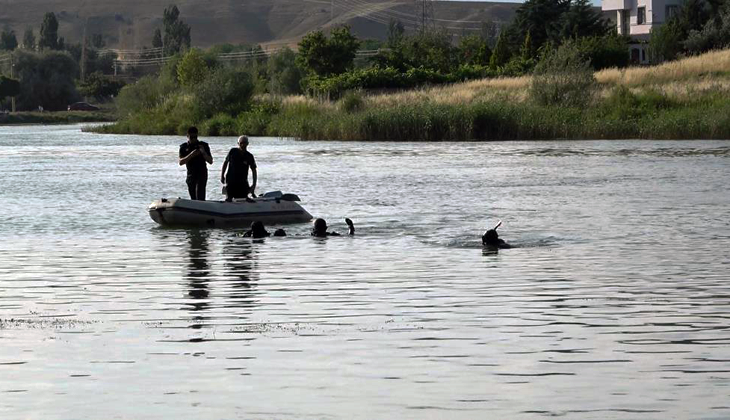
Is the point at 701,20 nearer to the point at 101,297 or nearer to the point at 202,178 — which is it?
the point at 202,178

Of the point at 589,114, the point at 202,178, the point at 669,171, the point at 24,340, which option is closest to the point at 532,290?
the point at 24,340

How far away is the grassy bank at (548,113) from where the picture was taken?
5878 cm

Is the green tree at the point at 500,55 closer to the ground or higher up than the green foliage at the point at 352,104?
higher up

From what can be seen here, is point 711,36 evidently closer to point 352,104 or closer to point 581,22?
point 581,22

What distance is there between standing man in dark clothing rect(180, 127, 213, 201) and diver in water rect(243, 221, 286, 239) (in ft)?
6.02

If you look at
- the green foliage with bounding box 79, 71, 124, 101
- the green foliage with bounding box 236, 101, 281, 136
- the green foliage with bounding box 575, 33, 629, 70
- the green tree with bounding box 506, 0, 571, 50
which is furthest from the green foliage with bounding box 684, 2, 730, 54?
the green foliage with bounding box 79, 71, 124, 101

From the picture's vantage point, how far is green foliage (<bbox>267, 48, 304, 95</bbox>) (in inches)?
4862

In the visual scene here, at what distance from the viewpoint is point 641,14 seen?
4402 inches

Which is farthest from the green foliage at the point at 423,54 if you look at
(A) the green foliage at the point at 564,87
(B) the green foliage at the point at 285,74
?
(A) the green foliage at the point at 564,87

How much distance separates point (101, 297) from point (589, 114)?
155 feet

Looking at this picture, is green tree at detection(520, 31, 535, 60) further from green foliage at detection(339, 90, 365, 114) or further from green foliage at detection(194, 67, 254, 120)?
green foliage at detection(339, 90, 365, 114)

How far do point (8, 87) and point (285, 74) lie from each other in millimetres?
43832

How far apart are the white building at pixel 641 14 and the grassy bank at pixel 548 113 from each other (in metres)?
34.5

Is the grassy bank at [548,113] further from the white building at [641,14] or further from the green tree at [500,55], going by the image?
the white building at [641,14]
